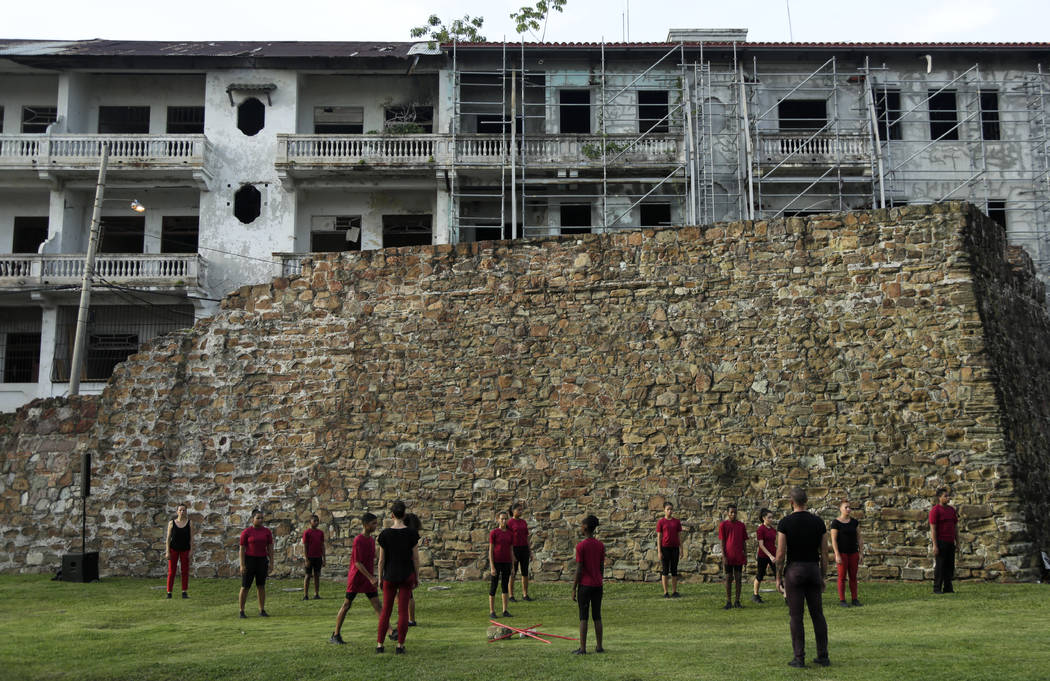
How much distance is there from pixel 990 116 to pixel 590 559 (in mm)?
22275

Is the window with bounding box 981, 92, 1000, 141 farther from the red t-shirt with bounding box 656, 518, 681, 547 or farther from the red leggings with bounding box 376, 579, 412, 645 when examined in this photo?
the red leggings with bounding box 376, 579, 412, 645

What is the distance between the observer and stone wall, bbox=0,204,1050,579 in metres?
14.3

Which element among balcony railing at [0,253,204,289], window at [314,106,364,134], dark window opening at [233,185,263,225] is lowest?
balcony railing at [0,253,204,289]

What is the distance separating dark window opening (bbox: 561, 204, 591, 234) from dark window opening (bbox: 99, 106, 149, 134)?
11.9 metres

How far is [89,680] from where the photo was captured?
27.9 ft

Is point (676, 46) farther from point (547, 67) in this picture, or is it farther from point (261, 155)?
point (261, 155)

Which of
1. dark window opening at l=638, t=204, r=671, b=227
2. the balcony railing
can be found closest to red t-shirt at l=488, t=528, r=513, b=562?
dark window opening at l=638, t=204, r=671, b=227

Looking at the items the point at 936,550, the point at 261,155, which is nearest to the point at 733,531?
the point at 936,550

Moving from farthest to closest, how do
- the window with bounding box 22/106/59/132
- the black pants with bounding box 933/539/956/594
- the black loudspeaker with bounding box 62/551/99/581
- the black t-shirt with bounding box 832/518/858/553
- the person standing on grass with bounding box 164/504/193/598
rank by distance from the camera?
1. the window with bounding box 22/106/59/132
2. the black loudspeaker with bounding box 62/551/99/581
3. the person standing on grass with bounding box 164/504/193/598
4. the black pants with bounding box 933/539/956/594
5. the black t-shirt with bounding box 832/518/858/553

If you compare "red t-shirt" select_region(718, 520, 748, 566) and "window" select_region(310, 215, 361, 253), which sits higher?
"window" select_region(310, 215, 361, 253)

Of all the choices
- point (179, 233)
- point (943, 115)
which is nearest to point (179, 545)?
point (179, 233)

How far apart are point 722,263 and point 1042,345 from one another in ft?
18.7

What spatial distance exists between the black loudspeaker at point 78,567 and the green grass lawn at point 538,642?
5.39 feet

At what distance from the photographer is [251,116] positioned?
→ 89.8ft
